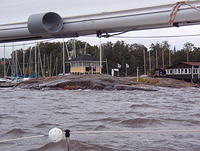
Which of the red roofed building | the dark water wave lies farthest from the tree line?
the dark water wave

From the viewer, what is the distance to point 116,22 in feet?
15.0

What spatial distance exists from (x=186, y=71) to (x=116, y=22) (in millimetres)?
67395

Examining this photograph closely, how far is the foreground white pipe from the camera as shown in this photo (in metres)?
4.30

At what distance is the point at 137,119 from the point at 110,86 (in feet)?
119

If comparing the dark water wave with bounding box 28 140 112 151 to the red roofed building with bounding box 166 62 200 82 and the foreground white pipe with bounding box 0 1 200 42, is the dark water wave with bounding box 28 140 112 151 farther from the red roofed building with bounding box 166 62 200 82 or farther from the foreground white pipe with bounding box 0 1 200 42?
the red roofed building with bounding box 166 62 200 82

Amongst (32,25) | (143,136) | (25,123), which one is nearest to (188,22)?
(32,25)

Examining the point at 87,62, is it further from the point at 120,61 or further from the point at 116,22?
the point at 120,61

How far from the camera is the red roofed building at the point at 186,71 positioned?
6838 centimetres

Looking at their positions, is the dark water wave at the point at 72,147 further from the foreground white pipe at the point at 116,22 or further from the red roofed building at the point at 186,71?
the red roofed building at the point at 186,71

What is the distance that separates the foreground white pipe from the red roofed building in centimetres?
6349

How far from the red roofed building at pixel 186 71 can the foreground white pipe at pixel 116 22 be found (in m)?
63.5

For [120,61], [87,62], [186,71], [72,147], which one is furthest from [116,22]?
[120,61]

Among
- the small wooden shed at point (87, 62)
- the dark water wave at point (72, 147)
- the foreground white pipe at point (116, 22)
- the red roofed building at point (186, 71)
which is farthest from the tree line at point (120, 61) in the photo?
the foreground white pipe at point (116, 22)

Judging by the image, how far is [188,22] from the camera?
14.3 feet
